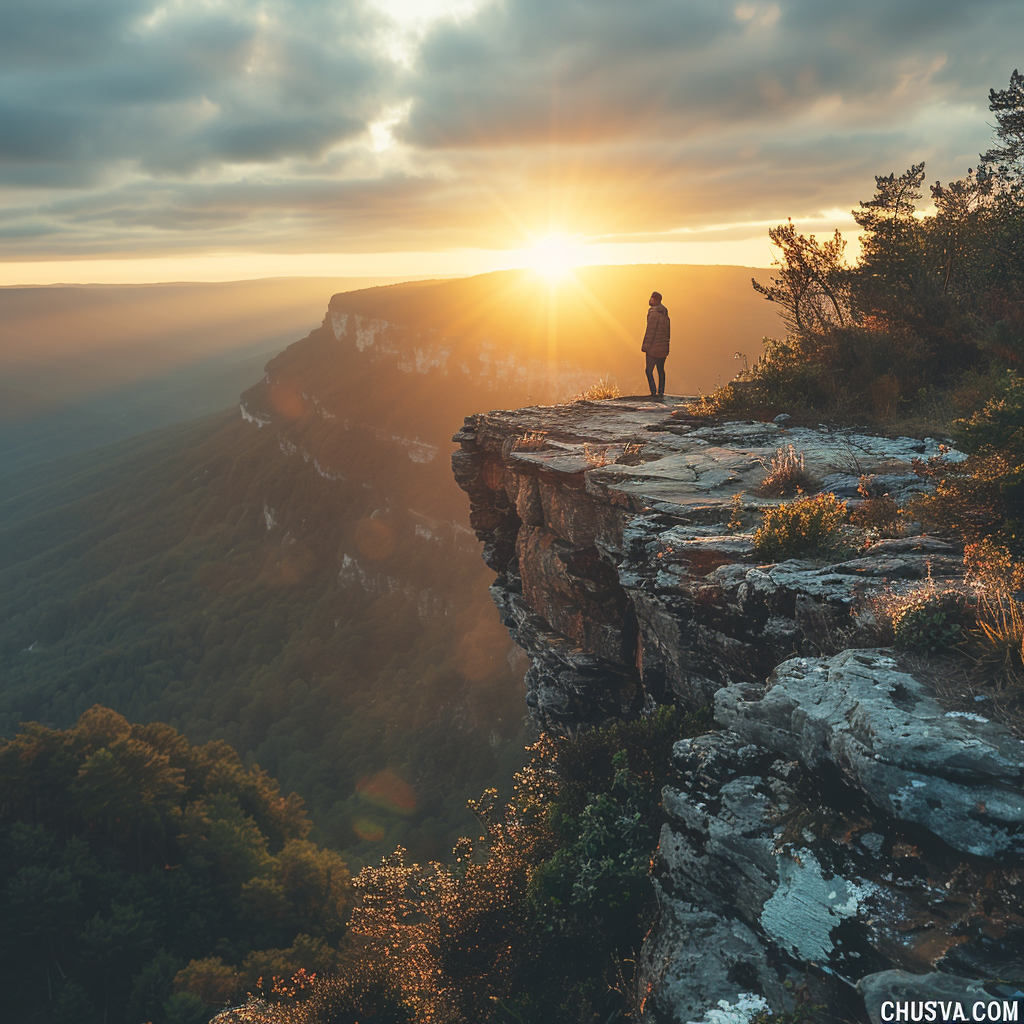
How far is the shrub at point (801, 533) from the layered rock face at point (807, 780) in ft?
1.14

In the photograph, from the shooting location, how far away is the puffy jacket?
1825 centimetres

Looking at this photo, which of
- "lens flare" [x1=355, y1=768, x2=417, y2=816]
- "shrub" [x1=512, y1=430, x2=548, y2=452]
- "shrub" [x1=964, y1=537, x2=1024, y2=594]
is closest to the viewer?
"shrub" [x1=964, y1=537, x2=1024, y2=594]

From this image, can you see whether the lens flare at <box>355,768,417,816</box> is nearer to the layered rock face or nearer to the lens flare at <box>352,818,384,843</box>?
the lens flare at <box>352,818,384,843</box>

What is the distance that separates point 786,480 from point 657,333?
8963 millimetres

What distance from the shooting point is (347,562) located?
133 meters

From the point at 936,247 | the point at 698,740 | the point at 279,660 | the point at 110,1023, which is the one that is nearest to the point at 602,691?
the point at 698,740

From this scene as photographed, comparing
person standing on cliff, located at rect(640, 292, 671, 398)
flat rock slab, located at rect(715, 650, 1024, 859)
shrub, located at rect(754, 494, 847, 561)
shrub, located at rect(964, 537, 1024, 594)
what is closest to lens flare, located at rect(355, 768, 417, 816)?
person standing on cliff, located at rect(640, 292, 671, 398)

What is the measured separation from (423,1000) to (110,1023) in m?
27.3

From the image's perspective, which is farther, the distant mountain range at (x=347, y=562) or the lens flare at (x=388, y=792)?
the distant mountain range at (x=347, y=562)

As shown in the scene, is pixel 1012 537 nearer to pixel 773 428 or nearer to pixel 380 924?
pixel 773 428

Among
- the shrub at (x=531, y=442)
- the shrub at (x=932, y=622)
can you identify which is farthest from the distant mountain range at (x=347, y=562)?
the shrub at (x=932, y=622)

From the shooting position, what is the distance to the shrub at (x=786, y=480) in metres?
10.8

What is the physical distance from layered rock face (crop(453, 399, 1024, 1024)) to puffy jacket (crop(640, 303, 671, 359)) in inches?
276

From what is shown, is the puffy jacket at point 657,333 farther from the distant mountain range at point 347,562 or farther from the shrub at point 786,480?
the distant mountain range at point 347,562
